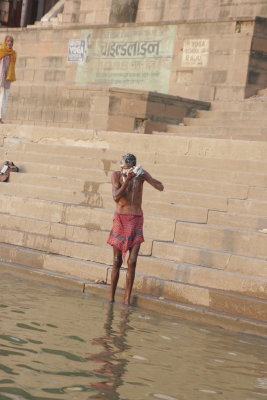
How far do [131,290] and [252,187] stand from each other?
8.56 feet

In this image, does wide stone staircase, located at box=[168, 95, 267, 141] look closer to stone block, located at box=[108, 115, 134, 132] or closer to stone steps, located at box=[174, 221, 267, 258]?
stone block, located at box=[108, 115, 134, 132]

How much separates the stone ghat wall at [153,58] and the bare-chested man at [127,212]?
7752 mm

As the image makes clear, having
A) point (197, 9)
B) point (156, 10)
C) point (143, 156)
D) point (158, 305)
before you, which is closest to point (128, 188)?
point (158, 305)

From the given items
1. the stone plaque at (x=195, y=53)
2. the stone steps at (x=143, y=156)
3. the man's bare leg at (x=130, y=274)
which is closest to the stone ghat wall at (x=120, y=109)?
the stone plaque at (x=195, y=53)

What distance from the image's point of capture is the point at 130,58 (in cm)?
1975

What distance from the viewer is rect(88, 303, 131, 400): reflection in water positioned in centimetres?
558

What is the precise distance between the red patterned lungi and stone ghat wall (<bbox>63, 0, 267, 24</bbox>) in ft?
31.3

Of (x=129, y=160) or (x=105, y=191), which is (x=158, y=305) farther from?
Result: (x=105, y=191)

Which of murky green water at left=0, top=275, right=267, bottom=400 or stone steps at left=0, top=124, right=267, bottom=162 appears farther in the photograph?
stone steps at left=0, top=124, right=267, bottom=162

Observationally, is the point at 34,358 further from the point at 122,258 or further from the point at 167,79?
the point at 167,79

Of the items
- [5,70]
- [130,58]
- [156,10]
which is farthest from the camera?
[156,10]

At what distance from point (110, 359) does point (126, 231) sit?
105 inches

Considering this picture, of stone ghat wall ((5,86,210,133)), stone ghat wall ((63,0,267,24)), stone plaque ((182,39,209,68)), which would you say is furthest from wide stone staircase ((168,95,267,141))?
stone ghat wall ((63,0,267,24))

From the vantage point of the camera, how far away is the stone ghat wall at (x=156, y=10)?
739 inches
